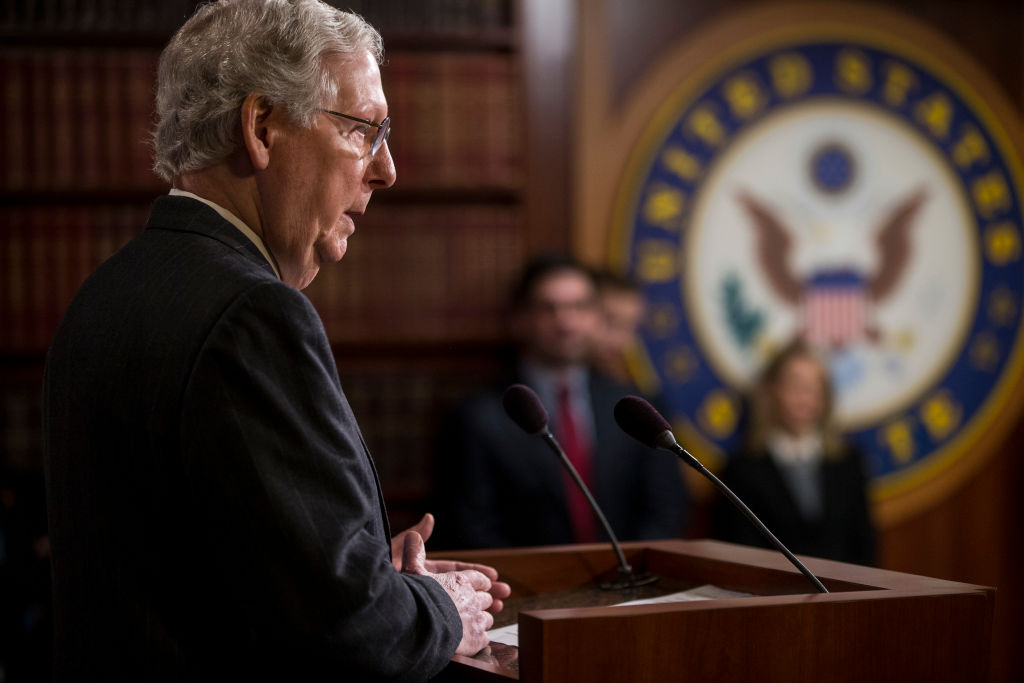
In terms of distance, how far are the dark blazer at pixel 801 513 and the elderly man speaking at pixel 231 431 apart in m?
2.25

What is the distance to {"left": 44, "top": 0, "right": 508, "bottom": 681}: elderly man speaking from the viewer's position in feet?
3.66

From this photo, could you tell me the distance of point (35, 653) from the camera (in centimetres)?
309

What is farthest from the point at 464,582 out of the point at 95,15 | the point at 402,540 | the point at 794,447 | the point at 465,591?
the point at 95,15

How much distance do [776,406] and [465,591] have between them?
246 cm

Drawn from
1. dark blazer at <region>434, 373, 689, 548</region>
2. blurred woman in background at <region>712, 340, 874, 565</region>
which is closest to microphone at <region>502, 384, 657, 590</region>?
dark blazer at <region>434, 373, 689, 548</region>

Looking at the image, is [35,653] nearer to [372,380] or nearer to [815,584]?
[372,380]

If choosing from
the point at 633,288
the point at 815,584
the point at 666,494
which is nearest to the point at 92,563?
the point at 815,584

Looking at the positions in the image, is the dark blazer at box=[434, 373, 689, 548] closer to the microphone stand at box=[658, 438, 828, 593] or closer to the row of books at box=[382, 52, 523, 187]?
the row of books at box=[382, 52, 523, 187]

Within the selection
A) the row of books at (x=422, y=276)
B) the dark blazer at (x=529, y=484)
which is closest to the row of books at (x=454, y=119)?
the row of books at (x=422, y=276)

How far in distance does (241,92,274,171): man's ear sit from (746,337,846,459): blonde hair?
256 cm

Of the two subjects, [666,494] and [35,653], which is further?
[666,494]

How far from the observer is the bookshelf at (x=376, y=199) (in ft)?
11.4

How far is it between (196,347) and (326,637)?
0.98 feet

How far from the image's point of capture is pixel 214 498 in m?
1.12
